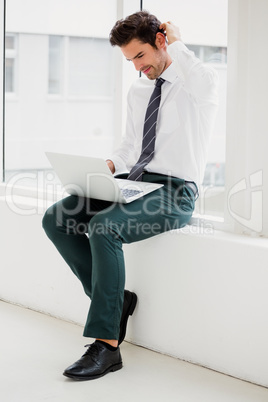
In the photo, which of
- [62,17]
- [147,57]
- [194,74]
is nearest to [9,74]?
[62,17]

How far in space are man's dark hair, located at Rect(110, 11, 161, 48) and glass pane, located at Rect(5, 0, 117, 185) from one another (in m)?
0.85

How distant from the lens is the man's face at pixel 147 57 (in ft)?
8.21

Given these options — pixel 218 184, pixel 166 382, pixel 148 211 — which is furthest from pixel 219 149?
pixel 166 382

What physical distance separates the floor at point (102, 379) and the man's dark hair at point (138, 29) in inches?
49.7

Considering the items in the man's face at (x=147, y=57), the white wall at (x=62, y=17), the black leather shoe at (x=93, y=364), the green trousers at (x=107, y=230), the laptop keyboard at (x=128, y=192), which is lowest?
the black leather shoe at (x=93, y=364)

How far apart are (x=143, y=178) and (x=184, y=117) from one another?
299 millimetres

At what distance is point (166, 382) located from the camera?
2291 mm

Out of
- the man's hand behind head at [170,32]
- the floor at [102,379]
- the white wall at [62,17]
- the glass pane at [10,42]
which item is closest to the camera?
the floor at [102,379]

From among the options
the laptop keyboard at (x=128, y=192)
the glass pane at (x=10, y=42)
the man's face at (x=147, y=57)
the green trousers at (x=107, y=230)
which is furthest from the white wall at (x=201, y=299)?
the glass pane at (x=10, y=42)

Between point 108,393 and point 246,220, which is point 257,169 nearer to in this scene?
point 246,220

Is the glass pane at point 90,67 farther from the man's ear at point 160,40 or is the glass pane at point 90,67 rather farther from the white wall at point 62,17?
the man's ear at point 160,40

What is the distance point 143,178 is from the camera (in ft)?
8.44

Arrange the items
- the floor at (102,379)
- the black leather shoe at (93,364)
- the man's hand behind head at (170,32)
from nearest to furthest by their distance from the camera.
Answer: the floor at (102,379), the black leather shoe at (93,364), the man's hand behind head at (170,32)

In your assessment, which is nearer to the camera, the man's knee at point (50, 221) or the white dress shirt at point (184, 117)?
the white dress shirt at point (184, 117)
